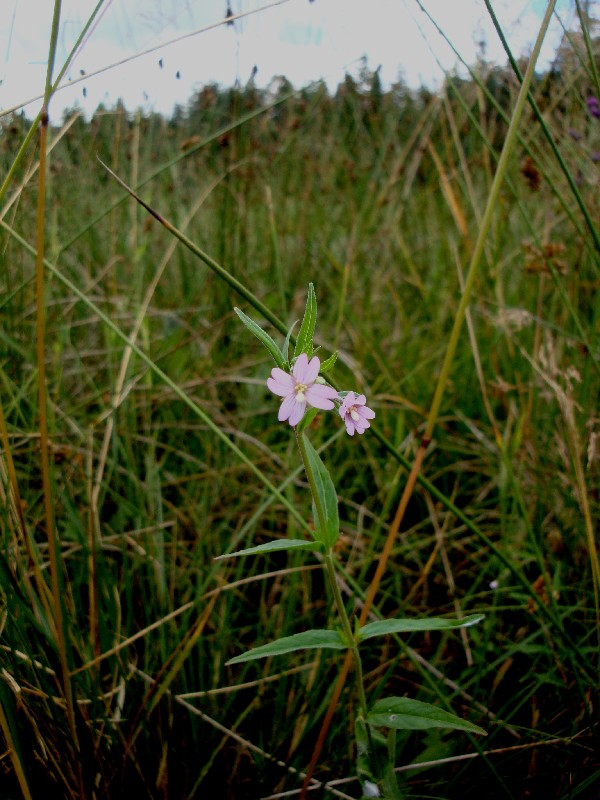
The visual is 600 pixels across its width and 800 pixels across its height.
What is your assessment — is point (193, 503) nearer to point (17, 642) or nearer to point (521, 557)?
point (17, 642)

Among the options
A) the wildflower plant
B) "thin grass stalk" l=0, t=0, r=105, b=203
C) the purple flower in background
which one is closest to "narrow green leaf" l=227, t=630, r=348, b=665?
the wildflower plant

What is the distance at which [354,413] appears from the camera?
0.92 metres

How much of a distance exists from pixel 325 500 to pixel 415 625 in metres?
0.22

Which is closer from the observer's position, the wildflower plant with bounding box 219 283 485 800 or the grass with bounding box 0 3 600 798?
the wildflower plant with bounding box 219 283 485 800

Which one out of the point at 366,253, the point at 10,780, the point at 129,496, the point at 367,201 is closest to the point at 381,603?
the point at 129,496

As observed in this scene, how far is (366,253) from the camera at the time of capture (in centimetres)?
315

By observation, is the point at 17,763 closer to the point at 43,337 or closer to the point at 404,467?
the point at 43,337

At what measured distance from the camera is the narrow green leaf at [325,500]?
93 cm

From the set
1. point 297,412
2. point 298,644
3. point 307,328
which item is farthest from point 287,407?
point 298,644

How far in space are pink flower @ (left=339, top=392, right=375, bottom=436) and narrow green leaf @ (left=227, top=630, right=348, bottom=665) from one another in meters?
0.31

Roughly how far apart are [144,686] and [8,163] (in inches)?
49.4

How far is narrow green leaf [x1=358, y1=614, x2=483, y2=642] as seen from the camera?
884 millimetres

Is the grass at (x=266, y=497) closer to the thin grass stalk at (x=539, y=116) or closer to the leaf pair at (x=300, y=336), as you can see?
the thin grass stalk at (x=539, y=116)

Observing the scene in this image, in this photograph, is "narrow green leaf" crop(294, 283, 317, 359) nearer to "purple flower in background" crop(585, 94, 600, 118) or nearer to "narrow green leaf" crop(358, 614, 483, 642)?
"narrow green leaf" crop(358, 614, 483, 642)
